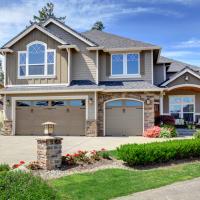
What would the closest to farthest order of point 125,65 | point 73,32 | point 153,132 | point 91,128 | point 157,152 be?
point 157,152
point 153,132
point 91,128
point 125,65
point 73,32

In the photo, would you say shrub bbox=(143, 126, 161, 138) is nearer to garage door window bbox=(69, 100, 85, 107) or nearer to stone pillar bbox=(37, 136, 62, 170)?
garage door window bbox=(69, 100, 85, 107)

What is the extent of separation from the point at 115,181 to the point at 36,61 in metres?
14.5

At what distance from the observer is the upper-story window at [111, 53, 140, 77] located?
21087 mm

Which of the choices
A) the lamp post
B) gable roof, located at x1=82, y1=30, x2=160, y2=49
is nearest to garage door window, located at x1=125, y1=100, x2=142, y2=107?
gable roof, located at x1=82, y1=30, x2=160, y2=49

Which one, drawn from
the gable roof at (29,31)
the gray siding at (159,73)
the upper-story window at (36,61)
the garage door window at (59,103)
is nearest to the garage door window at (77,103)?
the garage door window at (59,103)

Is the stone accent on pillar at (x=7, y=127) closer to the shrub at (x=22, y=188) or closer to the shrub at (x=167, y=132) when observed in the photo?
the shrub at (x=167, y=132)

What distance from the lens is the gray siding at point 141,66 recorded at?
20859 mm

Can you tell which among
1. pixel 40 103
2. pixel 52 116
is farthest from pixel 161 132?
pixel 40 103

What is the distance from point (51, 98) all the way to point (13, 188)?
15092 millimetres

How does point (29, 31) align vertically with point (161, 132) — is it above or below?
above

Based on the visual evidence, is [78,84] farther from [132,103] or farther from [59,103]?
[132,103]

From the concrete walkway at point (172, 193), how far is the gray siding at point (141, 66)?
45.2ft

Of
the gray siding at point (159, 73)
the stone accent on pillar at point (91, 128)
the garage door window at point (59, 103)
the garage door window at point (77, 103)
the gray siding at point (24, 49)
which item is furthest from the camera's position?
the gray siding at point (159, 73)

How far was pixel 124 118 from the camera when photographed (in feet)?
66.1
